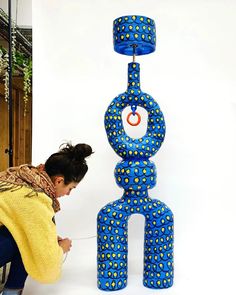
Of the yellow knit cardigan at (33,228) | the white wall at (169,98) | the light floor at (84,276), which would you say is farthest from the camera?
the white wall at (169,98)

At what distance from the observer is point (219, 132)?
8.25 ft

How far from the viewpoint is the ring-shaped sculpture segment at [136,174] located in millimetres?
1961

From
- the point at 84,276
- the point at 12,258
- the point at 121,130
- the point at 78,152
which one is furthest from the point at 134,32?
the point at 84,276

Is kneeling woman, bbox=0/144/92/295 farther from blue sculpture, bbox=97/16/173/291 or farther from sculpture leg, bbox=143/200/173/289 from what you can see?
sculpture leg, bbox=143/200/173/289

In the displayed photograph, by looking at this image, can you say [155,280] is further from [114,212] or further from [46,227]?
[46,227]

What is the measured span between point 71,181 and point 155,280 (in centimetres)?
62

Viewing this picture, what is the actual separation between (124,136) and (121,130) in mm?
31

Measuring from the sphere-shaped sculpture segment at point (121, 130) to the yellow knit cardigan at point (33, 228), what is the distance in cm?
46

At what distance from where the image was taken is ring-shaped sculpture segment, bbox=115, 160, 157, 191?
6.43 ft

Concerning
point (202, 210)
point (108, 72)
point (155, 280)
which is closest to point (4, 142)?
point (108, 72)

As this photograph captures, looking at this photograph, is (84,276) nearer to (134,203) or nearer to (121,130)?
(134,203)

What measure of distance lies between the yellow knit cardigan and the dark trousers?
9 cm

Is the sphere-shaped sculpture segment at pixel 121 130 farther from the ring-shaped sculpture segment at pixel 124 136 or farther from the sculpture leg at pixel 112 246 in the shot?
the sculpture leg at pixel 112 246

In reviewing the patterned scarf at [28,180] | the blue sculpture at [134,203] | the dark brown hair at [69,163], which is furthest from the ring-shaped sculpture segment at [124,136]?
the patterned scarf at [28,180]
